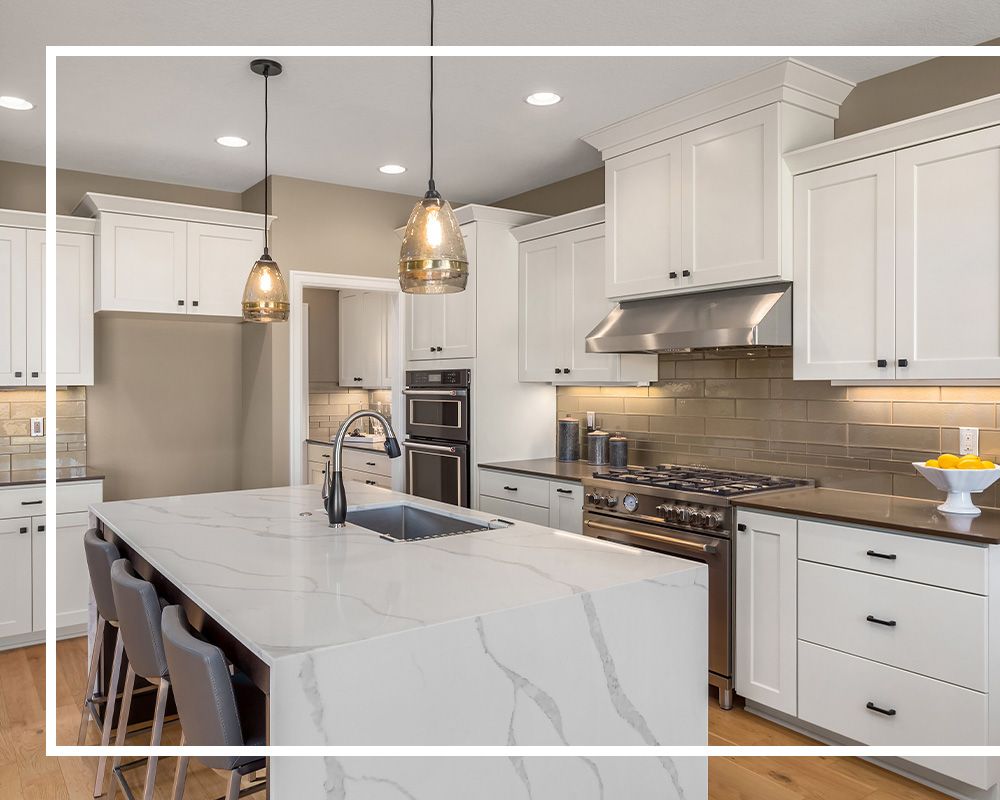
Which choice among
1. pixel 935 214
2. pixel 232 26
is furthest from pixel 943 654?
pixel 232 26

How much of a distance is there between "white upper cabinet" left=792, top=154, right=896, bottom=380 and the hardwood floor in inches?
56.4

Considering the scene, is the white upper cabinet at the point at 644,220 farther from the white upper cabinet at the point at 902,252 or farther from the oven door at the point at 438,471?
the oven door at the point at 438,471

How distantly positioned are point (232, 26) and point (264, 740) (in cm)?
240

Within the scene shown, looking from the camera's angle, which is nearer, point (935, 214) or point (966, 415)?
point (935, 214)

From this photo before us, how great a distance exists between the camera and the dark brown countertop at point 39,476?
393 cm

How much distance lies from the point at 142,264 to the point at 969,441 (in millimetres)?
4184

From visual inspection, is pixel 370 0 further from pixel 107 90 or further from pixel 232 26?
pixel 107 90

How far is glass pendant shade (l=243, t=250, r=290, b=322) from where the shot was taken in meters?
3.17

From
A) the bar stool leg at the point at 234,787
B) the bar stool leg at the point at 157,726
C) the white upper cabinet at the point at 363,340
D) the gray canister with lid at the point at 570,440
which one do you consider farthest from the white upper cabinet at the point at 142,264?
the bar stool leg at the point at 234,787

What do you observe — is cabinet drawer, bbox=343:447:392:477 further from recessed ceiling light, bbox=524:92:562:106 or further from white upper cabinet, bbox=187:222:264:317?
recessed ceiling light, bbox=524:92:562:106

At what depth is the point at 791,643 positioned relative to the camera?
2945 millimetres

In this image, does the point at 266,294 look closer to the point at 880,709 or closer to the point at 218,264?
the point at 218,264

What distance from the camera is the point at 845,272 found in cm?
303

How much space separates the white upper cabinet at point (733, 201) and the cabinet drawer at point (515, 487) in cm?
134
